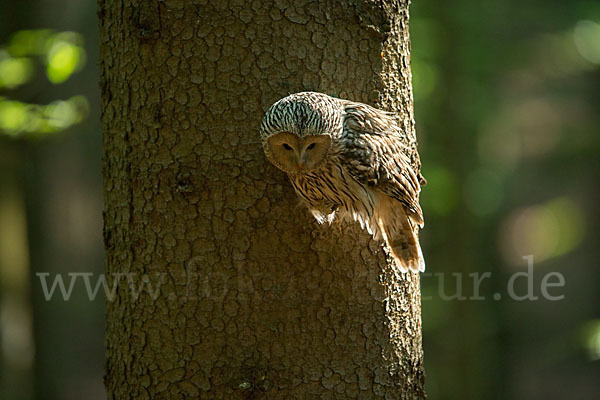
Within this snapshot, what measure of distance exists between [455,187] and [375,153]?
19.9 ft

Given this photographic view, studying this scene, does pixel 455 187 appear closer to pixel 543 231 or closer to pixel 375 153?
pixel 543 231

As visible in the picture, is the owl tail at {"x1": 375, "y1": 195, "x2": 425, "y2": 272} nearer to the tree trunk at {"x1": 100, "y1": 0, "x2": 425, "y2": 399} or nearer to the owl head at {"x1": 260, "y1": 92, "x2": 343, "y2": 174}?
the tree trunk at {"x1": 100, "y1": 0, "x2": 425, "y2": 399}

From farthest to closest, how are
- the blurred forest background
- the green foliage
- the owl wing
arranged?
the blurred forest background < the green foliage < the owl wing

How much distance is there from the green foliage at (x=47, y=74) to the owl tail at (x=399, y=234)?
2.89m

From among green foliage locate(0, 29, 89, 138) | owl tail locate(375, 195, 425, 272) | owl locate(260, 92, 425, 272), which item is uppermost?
green foliage locate(0, 29, 89, 138)

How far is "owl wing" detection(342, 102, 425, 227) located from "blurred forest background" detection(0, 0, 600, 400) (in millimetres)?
2767

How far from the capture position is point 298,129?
221 cm

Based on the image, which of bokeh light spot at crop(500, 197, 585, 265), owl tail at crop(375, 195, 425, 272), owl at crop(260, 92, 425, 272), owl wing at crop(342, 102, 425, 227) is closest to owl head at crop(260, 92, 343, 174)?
owl at crop(260, 92, 425, 272)

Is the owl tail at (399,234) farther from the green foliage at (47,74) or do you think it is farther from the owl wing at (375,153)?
the green foliage at (47,74)

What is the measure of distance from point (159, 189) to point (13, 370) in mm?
5384

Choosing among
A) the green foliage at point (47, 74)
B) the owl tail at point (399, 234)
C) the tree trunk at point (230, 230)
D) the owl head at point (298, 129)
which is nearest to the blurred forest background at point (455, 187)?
the green foliage at point (47, 74)

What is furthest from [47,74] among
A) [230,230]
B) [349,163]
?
[349,163]

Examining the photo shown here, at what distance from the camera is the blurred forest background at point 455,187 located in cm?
648

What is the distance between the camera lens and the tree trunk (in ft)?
7.66
